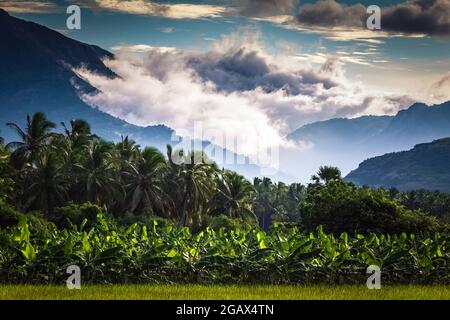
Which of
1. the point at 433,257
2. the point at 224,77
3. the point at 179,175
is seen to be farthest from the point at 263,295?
the point at 179,175

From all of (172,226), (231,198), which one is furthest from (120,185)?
(172,226)

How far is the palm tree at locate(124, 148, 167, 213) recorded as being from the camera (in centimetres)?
5912

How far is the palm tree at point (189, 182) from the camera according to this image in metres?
61.7

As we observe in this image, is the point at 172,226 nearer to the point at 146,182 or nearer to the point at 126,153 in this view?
the point at 146,182

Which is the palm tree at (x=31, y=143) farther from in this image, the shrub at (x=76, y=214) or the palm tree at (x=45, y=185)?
the shrub at (x=76, y=214)

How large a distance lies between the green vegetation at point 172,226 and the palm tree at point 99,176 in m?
0.11

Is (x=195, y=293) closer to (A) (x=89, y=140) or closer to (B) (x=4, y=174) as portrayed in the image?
(B) (x=4, y=174)

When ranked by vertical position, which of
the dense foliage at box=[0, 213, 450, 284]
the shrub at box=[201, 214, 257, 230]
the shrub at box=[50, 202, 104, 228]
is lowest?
the shrub at box=[201, 214, 257, 230]

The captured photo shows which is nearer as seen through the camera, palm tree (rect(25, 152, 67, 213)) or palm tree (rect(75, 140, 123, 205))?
palm tree (rect(25, 152, 67, 213))

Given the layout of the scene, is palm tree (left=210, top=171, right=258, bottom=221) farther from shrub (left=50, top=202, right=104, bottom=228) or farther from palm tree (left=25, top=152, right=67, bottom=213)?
shrub (left=50, top=202, right=104, bottom=228)

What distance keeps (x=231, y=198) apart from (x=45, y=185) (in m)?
23.2

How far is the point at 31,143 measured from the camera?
2229 inches

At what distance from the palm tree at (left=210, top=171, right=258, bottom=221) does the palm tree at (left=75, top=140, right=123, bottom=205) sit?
15.3 metres

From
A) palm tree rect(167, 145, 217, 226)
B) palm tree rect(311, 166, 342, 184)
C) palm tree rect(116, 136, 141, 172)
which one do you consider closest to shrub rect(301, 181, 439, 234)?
palm tree rect(167, 145, 217, 226)
